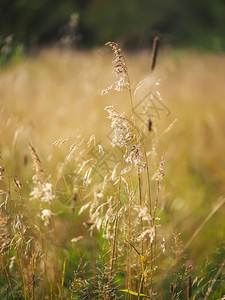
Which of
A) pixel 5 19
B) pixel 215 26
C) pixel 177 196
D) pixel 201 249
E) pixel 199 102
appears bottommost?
pixel 201 249

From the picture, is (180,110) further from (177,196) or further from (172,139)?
(177,196)

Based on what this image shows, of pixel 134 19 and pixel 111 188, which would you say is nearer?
pixel 111 188

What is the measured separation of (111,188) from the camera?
1.47m

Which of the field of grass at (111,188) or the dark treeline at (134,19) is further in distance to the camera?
the dark treeline at (134,19)

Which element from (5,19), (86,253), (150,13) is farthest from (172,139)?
(150,13)

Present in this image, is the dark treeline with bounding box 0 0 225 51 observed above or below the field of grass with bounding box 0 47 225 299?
above

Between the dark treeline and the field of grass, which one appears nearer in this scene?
the field of grass

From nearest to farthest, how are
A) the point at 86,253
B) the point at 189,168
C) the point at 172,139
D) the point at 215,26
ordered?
1. the point at 86,253
2. the point at 189,168
3. the point at 172,139
4. the point at 215,26

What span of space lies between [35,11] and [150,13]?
24.6ft

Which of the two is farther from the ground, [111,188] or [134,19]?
[134,19]

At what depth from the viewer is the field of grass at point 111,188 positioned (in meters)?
0.96

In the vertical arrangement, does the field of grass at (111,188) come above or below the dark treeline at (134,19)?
below

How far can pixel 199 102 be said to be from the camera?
14.1 ft

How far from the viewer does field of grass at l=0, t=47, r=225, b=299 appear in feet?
3.14
